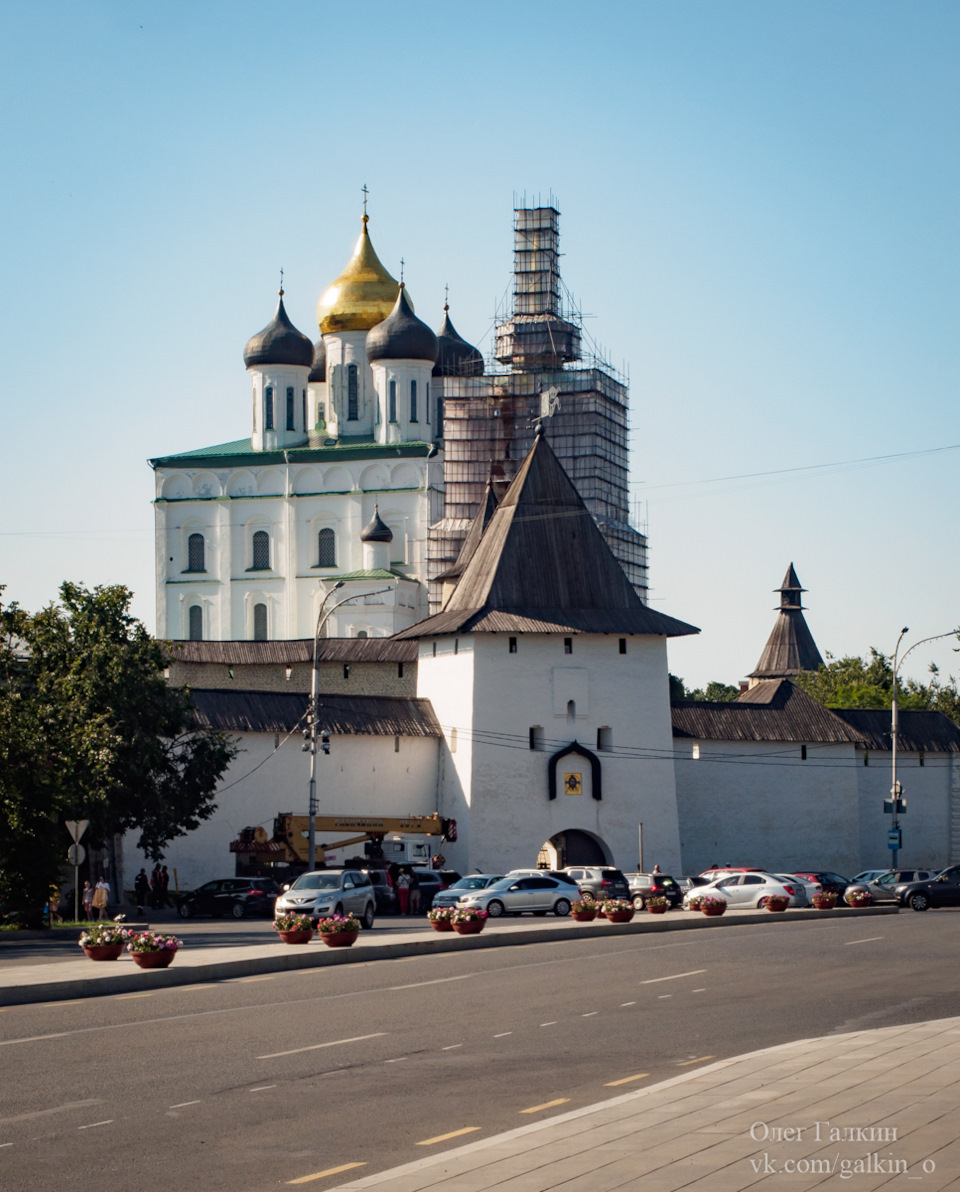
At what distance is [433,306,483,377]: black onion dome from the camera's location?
90.2 metres

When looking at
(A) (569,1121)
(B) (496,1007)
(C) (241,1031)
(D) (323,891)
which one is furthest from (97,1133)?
(D) (323,891)

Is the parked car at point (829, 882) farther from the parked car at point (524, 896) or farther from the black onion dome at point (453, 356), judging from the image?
the black onion dome at point (453, 356)

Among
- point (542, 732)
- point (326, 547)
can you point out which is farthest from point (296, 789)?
point (326, 547)

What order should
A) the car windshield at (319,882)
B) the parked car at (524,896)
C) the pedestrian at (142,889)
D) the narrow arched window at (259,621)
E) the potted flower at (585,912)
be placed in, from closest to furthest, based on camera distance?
1. the car windshield at (319,882)
2. the potted flower at (585,912)
3. the parked car at (524,896)
4. the pedestrian at (142,889)
5. the narrow arched window at (259,621)

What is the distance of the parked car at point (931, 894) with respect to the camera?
3912 cm

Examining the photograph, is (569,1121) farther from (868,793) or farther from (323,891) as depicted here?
(868,793)

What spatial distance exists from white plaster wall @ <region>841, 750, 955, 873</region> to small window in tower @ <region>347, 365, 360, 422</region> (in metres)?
39.8

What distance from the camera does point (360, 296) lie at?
3553 inches

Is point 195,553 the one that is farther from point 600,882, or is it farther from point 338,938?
point 338,938

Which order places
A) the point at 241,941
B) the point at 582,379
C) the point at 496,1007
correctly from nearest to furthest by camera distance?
1. the point at 496,1007
2. the point at 241,941
3. the point at 582,379

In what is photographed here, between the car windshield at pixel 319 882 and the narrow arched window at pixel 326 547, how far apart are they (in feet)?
184

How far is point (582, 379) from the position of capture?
8475 cm

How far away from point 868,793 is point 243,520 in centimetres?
4100

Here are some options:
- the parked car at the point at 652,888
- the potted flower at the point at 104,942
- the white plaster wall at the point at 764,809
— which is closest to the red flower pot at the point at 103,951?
the potted flower at the point at 104,942
